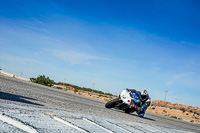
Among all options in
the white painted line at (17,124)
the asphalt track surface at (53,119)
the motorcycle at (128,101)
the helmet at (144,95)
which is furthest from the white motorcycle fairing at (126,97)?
the white painted line at (17,124)

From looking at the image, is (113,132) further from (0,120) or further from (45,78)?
(45,78)

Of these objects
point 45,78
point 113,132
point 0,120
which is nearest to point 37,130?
point 0,120

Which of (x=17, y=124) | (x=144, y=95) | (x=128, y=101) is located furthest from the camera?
(x=144, y=95)

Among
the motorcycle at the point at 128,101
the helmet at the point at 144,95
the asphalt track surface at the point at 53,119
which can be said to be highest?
the helmet at the point at 144,95

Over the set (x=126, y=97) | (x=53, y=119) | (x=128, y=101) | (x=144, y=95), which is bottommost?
(x=53, y=119)

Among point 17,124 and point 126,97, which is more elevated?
point 126,97

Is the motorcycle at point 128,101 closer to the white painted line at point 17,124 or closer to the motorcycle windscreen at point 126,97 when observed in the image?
the motorcycle windscreen at point 126,97

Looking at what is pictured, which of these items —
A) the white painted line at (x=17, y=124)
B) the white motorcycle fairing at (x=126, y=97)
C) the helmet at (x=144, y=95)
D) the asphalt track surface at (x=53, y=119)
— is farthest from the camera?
the helmet at (x=144, y=95)

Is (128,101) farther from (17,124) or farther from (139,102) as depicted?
(17,124)

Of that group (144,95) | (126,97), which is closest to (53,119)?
(126,97)

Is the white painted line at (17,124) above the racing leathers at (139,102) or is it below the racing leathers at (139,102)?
below

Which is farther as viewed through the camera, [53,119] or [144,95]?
[144,95]

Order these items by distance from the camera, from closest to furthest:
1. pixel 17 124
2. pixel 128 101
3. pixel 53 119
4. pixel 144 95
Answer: pixel 17 124 < pixel 53 119 < pixel 128 101 < pixel 144 95

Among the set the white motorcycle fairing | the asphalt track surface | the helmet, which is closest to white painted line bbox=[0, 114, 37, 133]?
the asphalt track surface
